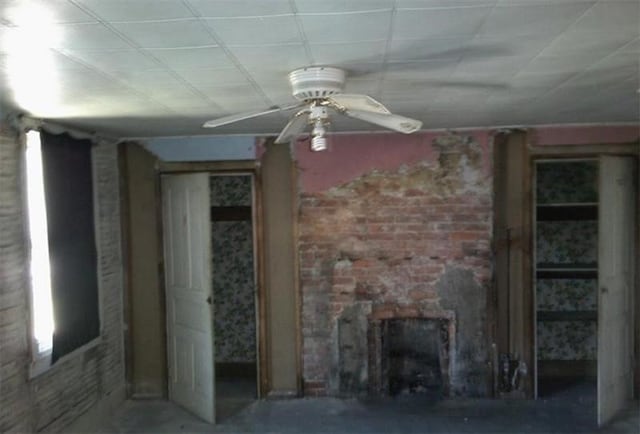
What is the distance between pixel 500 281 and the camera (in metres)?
4.59

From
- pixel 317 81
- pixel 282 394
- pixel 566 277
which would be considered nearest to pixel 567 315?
pixel 566 277

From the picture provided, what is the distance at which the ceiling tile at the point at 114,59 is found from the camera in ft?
6.65

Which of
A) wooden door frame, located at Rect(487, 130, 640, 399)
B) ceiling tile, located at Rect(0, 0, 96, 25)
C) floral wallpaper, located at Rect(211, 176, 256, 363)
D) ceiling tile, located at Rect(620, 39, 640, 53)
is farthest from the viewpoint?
floral wallpaper, located at Rect(211, 176, 256, 363)

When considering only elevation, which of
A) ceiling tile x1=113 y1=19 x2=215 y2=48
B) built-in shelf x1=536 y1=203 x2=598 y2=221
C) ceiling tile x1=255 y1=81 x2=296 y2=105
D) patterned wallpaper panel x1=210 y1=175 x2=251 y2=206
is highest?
ceiling tile x1=113 y1=19 x2=215 y2=48

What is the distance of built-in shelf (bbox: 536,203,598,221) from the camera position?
16.5 ft

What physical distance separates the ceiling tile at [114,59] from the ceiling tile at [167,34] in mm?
150

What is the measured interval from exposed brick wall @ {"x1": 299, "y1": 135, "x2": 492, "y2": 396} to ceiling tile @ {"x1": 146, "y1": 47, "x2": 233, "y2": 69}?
8.07 feet

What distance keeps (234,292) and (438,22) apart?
4.09 metres

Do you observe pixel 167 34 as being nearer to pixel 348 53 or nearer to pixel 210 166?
pixel 348 53

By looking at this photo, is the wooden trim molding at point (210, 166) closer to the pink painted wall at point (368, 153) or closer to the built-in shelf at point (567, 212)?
the pink painted wall at point (368, 153)

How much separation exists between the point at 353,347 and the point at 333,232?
1.04 metres

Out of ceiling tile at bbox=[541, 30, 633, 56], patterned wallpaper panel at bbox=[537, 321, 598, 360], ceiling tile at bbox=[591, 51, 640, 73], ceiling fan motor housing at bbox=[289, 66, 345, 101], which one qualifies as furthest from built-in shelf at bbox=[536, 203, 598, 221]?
ceiling fan motor housing at bbox=[289, 66, 345, 101]

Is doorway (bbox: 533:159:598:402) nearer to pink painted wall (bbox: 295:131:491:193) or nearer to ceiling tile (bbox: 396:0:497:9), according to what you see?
pink painted wall (bbox: 295:131:491:193)

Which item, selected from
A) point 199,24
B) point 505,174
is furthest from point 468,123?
point 199,24
